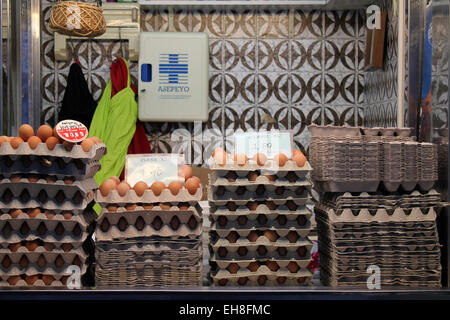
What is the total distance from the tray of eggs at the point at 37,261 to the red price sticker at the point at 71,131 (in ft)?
A: 1.37

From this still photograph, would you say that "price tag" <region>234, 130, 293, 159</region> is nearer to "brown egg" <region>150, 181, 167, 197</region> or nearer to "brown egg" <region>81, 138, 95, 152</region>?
"brown egg" <region>150, 181, 167, 197</region>

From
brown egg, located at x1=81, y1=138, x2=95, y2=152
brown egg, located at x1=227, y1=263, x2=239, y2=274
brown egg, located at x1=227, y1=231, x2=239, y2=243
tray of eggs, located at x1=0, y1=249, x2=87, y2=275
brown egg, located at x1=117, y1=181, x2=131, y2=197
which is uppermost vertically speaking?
brown egg, located at x1=81, y1=138, x2=95, y2=152

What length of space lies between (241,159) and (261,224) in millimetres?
259

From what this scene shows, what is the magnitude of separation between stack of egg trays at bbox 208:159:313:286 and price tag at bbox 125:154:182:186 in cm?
17

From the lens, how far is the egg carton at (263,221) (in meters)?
1.78

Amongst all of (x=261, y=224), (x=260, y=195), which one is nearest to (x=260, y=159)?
(x=260, y=195)

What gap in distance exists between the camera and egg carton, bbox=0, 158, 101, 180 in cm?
175

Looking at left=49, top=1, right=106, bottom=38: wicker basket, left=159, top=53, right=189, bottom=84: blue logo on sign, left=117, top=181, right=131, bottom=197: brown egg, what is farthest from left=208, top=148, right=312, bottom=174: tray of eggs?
left=159, top=53, right=189, bottom=84: blue logo on sign

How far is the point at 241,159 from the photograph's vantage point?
1789 mm

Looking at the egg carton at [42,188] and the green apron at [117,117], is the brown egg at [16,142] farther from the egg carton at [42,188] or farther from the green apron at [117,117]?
the green apron at [117,117]

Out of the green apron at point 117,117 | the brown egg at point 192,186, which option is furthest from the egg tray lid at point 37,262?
the green apron at point 117,117

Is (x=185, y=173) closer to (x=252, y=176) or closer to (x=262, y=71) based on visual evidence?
(x=252, y=176)
